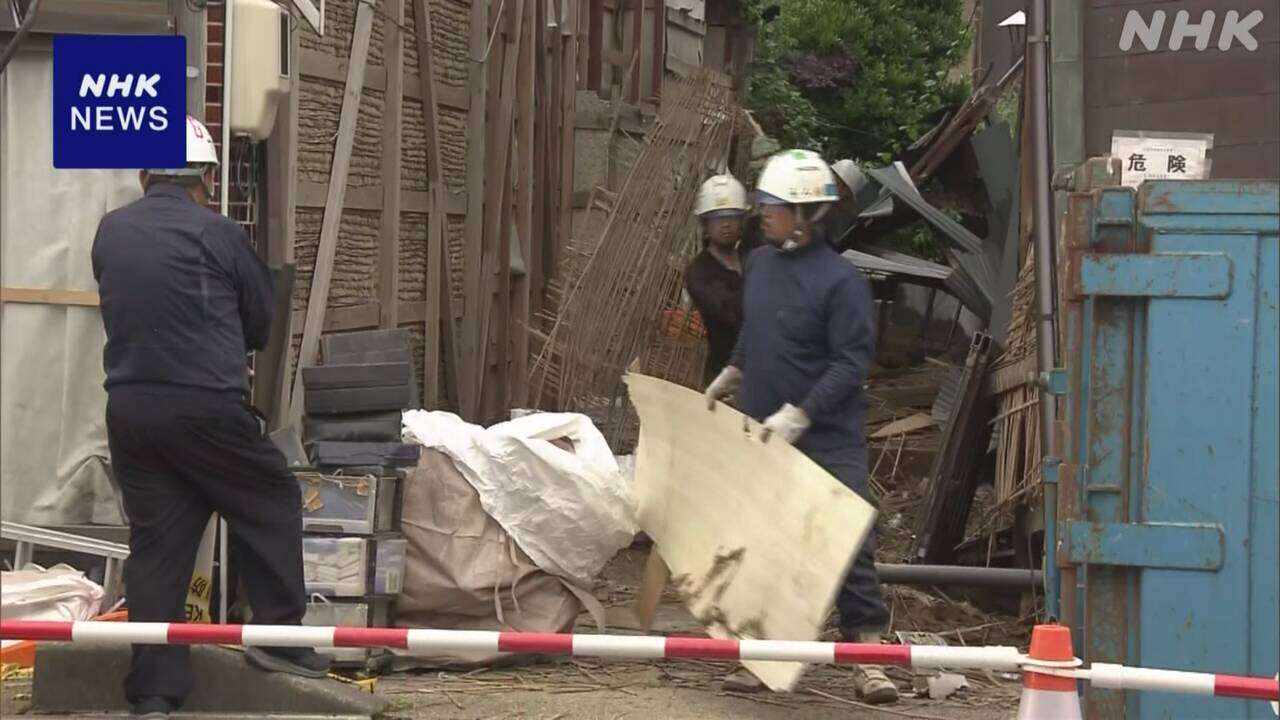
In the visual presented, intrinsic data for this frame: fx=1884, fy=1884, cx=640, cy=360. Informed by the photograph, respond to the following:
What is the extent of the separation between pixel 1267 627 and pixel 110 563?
14.6 feet

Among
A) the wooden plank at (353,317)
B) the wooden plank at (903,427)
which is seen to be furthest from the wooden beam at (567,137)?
the wooden plank at (353,317)

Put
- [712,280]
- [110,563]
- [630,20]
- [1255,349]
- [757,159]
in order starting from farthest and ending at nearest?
1. [630,20]
2. [757,159]
3. [712,280]
4. [110,563]
5. [1255,349]

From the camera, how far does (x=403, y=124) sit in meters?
11.5

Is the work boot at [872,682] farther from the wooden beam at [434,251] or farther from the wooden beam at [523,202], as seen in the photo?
the wooden beam at [523,202]

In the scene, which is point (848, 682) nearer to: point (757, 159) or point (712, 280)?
point (712, 280)

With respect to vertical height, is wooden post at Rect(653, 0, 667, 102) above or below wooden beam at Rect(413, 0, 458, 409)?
above

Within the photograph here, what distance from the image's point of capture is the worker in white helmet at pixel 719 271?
30.4 ft

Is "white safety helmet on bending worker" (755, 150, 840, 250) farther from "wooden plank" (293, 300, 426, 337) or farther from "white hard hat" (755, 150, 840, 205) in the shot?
"wooden plank" (293, 300, 426, 337)

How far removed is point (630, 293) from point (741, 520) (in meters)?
5.44

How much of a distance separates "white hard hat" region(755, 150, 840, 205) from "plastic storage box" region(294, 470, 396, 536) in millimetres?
1949

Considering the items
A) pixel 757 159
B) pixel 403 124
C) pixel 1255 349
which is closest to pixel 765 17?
pixel 757 159

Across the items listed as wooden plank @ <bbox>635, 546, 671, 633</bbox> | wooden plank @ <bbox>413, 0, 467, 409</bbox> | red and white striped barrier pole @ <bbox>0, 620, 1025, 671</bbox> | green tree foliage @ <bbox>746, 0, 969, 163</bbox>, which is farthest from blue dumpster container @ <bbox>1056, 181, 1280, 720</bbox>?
green tree foliage @ <bbox>746, 0, 969, 163</bbox>

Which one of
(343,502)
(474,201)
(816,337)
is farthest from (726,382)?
(474,201)

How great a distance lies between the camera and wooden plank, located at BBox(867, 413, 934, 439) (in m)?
13.6
